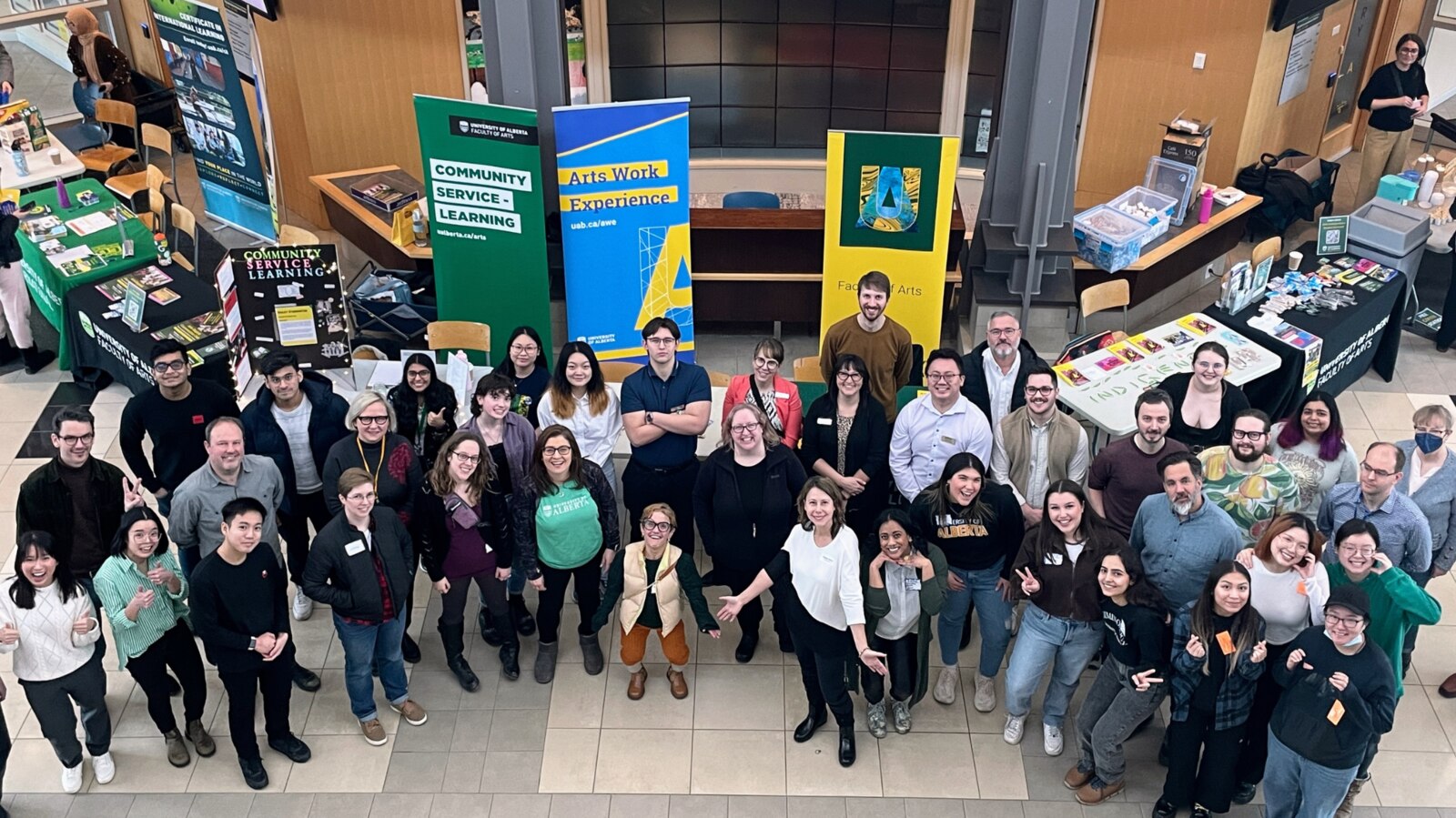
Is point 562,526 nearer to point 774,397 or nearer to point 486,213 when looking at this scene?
point 774,397

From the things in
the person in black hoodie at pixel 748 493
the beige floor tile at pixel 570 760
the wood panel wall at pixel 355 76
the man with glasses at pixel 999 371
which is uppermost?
the wood panel wall at pixel 355 76

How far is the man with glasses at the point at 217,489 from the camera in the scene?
17.0ft

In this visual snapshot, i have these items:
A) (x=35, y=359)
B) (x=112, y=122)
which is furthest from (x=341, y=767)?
(x=112, y=122)

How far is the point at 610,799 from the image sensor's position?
5453 mm

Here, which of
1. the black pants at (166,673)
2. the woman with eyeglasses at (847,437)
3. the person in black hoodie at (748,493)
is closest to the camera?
the black pants at (166,673)

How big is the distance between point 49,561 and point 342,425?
1428 mm

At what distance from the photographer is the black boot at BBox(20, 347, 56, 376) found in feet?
27.6

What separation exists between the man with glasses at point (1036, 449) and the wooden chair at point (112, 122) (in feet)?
26.6

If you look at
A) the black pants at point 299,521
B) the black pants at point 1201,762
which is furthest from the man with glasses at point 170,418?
the black pants at point 1201,762

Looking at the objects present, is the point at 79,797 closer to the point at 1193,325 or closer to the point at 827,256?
the point at 827,256

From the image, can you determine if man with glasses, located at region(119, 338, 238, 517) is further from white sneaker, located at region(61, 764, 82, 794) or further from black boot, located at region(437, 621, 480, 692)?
black boot, located at region(437, 621, 480, 692)

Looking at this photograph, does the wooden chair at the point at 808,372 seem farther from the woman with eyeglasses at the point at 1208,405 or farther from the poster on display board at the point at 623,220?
the woman with eyeglasses at the point at 1208,405

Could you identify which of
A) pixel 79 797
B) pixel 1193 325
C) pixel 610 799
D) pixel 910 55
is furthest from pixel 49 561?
pixel 910 55

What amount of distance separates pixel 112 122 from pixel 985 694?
28.6ft
